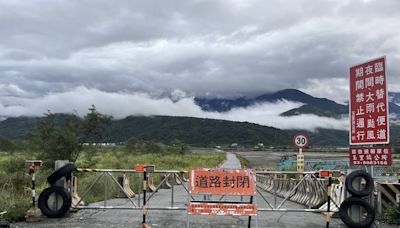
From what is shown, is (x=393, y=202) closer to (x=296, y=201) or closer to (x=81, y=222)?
(x=296, y=201)

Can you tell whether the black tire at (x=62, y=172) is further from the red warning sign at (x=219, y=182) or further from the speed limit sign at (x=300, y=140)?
the speed limit sign at (x=300, y=140)

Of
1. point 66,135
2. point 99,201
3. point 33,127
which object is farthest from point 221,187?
point 33,127

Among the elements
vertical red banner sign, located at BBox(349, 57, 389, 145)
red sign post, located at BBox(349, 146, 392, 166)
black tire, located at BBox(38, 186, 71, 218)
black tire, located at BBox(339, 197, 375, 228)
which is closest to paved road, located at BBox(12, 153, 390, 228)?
black tire, located at BBox(38, 186, 71, 218)

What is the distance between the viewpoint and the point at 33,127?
83.5 ft

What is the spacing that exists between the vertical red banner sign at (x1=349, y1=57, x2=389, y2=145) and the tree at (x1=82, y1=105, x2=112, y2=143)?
54.5 ft

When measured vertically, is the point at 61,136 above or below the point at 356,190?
above

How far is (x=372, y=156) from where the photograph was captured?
40.8 feet

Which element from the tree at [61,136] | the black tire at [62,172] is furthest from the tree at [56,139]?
the black tire at [62,172]

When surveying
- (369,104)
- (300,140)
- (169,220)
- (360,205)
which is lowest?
(169,220)

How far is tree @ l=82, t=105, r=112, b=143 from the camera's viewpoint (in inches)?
1035

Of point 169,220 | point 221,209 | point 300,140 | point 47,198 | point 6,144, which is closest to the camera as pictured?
point 221,209

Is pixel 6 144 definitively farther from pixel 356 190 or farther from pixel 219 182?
pixel 356 190

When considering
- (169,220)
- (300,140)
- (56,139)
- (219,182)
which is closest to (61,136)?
(56,139)

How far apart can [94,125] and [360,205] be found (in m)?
18.1
